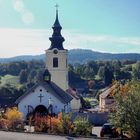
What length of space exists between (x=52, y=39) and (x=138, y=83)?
31865mm

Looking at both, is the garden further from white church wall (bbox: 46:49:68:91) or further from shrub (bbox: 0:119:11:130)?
white church wall (bbox: 46:49:68:91)

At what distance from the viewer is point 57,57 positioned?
63812 millimetres

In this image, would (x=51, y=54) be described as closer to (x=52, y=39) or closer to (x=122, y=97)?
(x=52, y=39)

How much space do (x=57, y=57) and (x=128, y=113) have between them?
34208 millimetres

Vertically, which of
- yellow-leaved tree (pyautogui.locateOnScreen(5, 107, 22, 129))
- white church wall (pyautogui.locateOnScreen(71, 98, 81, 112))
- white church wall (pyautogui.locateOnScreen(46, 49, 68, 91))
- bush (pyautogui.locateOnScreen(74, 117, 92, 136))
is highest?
white church wall (pyautogui.locateOnScreen(46, 49, 68, 91))

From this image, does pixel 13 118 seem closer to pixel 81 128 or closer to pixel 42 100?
pixel 81 128

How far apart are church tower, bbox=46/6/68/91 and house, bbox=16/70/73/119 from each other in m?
11.0

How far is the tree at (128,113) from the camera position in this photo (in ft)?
99.6

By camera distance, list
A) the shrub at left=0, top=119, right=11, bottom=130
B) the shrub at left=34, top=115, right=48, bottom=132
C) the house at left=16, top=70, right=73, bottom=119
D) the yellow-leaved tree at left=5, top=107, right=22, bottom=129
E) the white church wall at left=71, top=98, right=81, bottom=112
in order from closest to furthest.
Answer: the shrub at left=34, top=115, right=48, bottom=132 < the shrub at left=0, top=119, right=11, bottom=130 < the yellow-leaved tree at left=5, top=107, right=22, bottom=129 < the house at left=16, top=70, right=73, bottom=119 < the white church wall at left=71, top=98, right=81, bottom=112

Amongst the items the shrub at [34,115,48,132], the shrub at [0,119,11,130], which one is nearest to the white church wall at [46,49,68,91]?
the shrub at [0,119,11,130]

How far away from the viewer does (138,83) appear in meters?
32.9

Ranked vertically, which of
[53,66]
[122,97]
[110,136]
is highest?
[53,66]

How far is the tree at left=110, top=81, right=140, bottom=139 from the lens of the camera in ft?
99.6

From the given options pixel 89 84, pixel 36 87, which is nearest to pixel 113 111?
pixel 36 87
